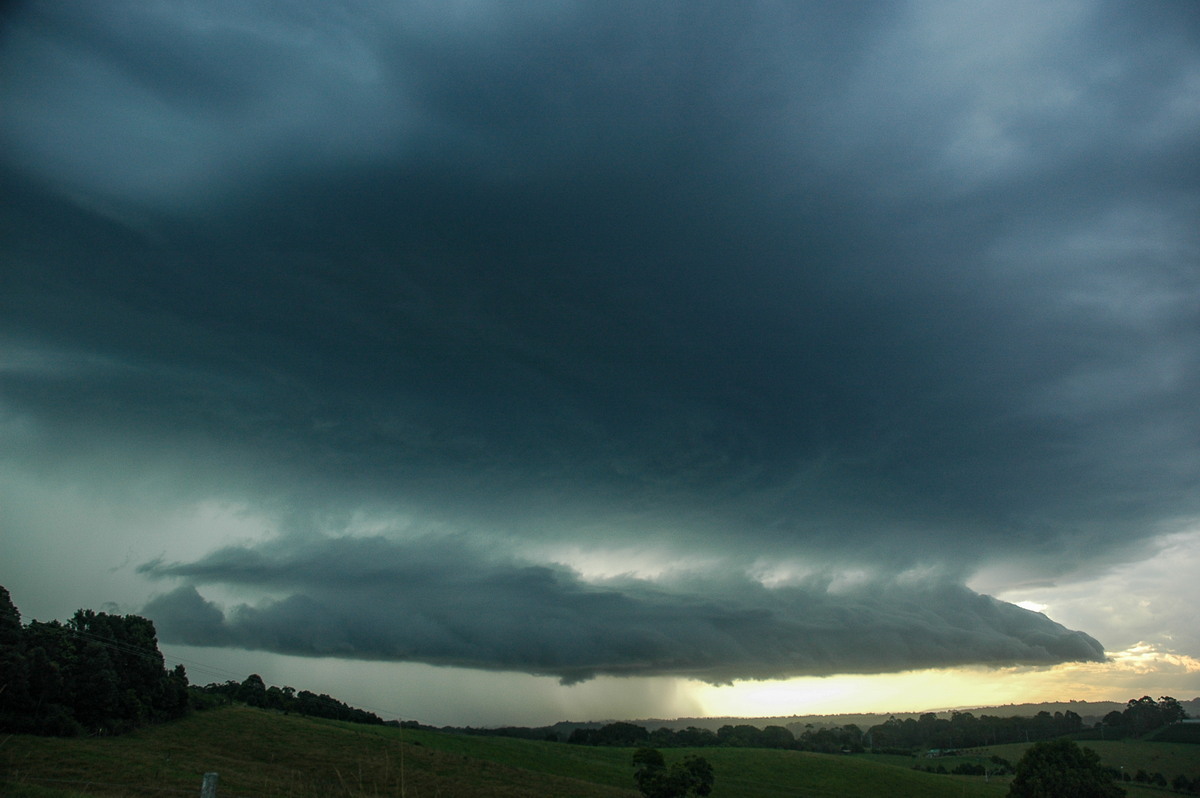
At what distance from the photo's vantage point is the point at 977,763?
192 metres

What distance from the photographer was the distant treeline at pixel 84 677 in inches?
3364

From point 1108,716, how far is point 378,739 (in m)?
196

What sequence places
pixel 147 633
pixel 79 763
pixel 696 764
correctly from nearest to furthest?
pixel 79 763, pixel 696 764, pixel 147 633

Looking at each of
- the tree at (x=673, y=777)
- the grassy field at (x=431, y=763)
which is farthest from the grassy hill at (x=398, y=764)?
the tree at (x=673, y=777)

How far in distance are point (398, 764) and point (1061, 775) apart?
104635 millimetres

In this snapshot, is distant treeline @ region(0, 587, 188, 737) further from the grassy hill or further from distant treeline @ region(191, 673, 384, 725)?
distant treeline @ region(191, 673, 384, 725)

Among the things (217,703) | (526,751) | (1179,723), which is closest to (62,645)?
(217,703)

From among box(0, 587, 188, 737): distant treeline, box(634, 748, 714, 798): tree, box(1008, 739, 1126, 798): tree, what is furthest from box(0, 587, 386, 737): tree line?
box(1008, 739, 1126, 798): tree

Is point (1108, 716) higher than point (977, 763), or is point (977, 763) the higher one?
point (1108, 716)

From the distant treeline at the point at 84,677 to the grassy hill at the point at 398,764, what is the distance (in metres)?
4.44

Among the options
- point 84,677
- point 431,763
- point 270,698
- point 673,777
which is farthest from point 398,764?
point 270,698

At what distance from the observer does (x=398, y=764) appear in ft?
355

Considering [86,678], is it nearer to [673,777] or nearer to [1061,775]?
[673,777]

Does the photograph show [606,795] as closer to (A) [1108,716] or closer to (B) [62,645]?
(B) [62,645]
